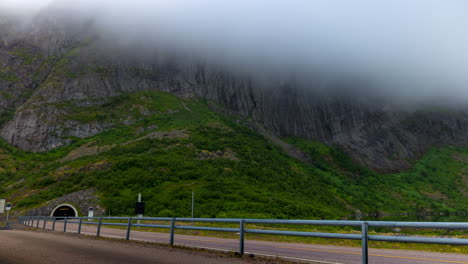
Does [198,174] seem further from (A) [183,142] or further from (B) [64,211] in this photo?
(B) [64,211]

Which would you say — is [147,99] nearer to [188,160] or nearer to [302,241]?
[188,160]

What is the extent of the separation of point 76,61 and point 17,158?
61129 millimetres

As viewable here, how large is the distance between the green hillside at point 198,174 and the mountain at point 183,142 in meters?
0.51

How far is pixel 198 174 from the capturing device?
82.2 metres

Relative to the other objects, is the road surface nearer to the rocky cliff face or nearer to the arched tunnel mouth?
the arched tunnel mouth

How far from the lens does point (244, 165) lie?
94.5 meters

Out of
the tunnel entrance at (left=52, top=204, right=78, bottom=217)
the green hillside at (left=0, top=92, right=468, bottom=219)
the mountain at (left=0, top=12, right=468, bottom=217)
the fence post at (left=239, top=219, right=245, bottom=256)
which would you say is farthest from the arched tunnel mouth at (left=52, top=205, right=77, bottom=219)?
the fence post at (left=239, top=219, right=245, bottom=256)

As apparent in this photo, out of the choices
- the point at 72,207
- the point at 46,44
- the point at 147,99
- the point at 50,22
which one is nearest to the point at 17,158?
the point at 147,99

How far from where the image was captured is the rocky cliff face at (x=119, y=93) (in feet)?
410

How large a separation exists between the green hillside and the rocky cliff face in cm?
576

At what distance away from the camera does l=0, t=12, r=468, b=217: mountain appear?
251ft

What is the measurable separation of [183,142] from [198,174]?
21.8 metres

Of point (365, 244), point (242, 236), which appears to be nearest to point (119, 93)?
point (242, 236)

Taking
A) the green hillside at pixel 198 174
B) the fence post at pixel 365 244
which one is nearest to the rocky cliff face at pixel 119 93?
the green hillside at pixel 198 174
